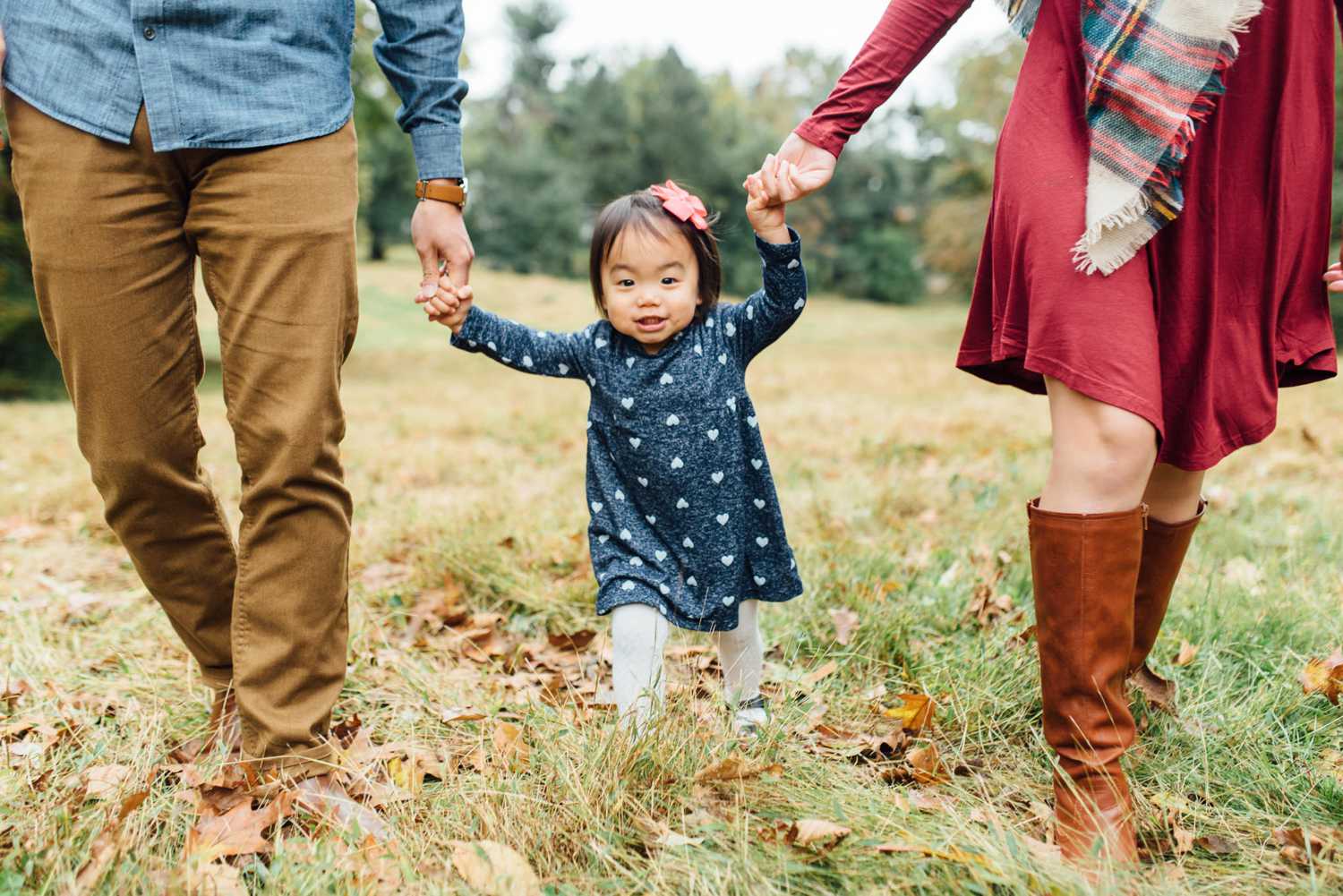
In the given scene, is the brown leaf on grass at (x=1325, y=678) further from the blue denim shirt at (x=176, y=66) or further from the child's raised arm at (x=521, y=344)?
the blue denim shirt at (x=176, y=66)

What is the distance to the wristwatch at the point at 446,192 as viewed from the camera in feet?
7.54

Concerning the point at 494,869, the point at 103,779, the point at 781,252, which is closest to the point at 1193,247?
the point at 781,252

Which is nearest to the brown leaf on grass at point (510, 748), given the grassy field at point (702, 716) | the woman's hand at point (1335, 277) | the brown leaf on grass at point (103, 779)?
the grassy field at point (702, 716)

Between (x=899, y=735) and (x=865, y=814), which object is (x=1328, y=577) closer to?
→ (x=899, y=735)

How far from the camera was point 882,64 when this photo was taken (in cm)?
209

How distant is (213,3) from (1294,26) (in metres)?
1.96

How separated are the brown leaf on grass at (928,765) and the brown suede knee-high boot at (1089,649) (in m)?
0.28

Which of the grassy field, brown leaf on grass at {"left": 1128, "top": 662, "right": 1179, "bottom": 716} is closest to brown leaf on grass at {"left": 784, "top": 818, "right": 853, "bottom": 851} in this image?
the grassy field

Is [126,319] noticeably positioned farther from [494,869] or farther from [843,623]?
[843,623]

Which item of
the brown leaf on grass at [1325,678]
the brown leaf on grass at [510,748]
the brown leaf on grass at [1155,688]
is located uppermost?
the brown leaf on grass at [1325,678]

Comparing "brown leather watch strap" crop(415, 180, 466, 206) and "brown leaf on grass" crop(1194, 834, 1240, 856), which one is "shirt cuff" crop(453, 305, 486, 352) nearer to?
"brown leather watch strap" crop(415, 180, 466, 206)

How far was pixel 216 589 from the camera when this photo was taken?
232cm

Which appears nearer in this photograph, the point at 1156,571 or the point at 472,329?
the point at 1156,571

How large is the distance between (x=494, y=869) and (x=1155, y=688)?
1.56 m
